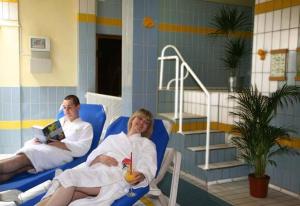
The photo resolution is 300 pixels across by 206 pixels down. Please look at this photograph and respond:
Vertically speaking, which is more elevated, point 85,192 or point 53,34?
point 53,34

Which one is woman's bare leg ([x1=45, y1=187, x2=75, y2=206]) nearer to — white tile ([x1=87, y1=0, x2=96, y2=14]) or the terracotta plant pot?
the terracotta plant pot

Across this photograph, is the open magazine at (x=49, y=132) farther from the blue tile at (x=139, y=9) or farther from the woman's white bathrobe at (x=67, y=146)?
the blue tile at (x=139, y=9)

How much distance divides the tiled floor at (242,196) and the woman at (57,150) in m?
1.74

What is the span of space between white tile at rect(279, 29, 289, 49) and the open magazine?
2.87 m

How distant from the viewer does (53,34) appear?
5.88 metres

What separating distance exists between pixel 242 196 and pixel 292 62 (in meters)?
1.74

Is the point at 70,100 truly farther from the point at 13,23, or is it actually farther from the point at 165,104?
the point at 13,23

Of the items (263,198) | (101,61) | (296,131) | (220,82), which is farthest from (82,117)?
(220,82)

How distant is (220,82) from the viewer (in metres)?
7.59

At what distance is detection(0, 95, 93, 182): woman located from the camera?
2838 millimetres

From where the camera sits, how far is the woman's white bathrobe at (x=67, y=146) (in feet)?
9.62

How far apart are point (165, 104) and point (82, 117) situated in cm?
207

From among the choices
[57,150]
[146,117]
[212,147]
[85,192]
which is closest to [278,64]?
[212,147]

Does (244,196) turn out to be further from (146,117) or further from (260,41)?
(260,41)
